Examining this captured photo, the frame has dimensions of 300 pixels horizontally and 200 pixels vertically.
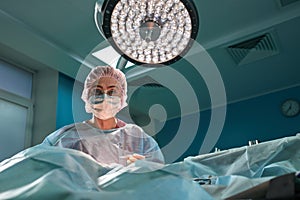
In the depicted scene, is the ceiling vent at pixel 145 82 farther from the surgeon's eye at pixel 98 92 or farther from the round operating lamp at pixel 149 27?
the round operating lamp at pixel 149 27

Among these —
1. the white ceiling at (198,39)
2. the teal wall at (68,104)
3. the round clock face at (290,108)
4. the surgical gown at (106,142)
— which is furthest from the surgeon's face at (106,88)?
the round clock face at (290,108)

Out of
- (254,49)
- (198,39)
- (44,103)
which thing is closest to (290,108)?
(254,49)

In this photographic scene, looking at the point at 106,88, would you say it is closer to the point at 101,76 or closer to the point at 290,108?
the point at 101,76

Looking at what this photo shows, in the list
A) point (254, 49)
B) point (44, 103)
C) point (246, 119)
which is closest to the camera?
point (254, 49)

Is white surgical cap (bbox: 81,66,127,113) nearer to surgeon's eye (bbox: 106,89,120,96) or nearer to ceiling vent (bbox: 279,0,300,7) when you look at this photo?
surgeon's eye (bbox: 106,89,120,96)

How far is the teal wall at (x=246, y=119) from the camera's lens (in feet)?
8.00

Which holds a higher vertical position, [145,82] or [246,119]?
[145,82]

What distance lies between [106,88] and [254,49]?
3.48 feet

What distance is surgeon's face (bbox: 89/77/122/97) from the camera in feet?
5.14

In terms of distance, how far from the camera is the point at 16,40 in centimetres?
199

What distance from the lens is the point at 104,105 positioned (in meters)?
1.54

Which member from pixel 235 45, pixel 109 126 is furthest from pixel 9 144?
pixel 235 45

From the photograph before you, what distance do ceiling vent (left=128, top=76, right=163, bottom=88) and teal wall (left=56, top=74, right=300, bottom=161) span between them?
43 cm

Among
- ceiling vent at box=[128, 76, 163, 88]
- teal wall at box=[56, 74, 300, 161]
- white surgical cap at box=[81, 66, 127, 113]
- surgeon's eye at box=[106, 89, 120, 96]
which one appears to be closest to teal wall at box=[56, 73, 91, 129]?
teal wall at box=[56, 74, 300, 161]
